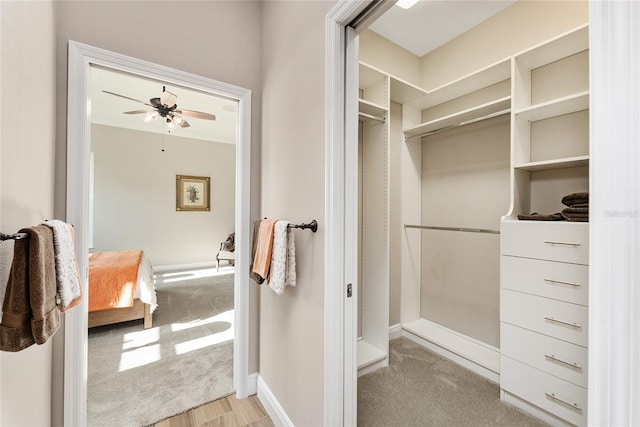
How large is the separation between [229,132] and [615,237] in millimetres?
5983

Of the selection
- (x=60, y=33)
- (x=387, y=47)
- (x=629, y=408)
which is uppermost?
(x=387, y=47)

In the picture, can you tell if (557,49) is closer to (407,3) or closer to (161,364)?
(407,3)

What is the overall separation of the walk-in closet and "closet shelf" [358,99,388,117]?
0.5 inches

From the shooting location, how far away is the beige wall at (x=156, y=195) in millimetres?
5047

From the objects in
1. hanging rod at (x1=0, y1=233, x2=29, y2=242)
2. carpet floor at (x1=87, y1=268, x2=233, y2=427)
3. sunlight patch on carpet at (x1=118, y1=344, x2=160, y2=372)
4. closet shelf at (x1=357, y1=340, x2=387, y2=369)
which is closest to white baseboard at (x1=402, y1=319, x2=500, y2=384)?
closet shelf at (x1=357, y1=340, x2=387, y2=369)

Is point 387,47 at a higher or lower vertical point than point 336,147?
higher

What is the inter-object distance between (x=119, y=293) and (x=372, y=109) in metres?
3.13

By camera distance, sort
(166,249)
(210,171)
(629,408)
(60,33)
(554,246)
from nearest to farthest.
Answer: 1. (629,408)
2. (60,33)
3. (554,246)
4. (166,249)
5. (210,171)

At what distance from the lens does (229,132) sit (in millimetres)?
5668

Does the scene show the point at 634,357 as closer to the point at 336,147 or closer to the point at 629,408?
the point at 629,408

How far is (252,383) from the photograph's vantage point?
196 cm

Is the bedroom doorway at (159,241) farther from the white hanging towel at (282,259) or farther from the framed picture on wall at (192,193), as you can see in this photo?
the white hanging towel at (282,259)

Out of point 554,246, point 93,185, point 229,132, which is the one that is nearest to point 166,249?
point 93,185

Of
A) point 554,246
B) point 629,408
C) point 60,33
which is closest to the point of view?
point 629,408
